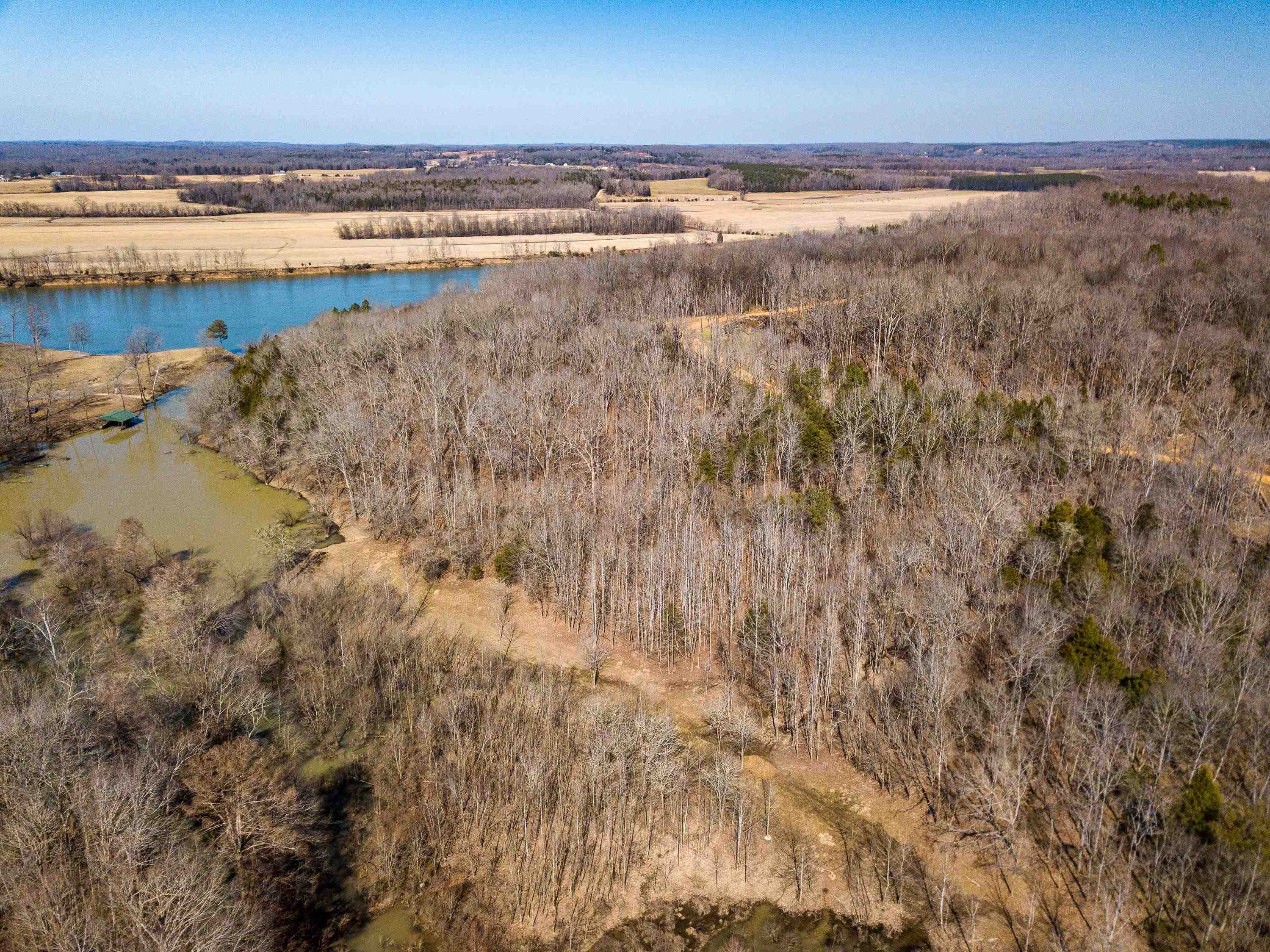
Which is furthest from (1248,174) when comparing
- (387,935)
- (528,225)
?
(387,935)

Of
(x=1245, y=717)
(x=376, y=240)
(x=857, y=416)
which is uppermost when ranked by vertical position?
(x=376, y=240)

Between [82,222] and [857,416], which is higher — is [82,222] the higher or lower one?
the higher one

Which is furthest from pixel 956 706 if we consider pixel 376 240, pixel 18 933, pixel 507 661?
pixel 376 240

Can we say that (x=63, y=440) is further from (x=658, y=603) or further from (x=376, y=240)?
(x=376, y=240)

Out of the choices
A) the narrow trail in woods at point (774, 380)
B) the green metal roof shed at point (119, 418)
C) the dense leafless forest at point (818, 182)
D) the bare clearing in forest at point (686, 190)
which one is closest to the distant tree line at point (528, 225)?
the bare clearing in forest at point (686, 190)

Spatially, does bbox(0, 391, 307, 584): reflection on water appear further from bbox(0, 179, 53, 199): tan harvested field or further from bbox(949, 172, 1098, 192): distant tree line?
bbox(0, 179, 53, 199): tan harvested field

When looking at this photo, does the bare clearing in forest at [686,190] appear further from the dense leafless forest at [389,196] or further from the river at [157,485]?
the river at [157,485]

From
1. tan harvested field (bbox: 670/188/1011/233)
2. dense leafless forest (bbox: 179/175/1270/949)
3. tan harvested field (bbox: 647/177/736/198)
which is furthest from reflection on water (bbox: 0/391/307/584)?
tan harvested field (bbox: 647/177/736/198)
